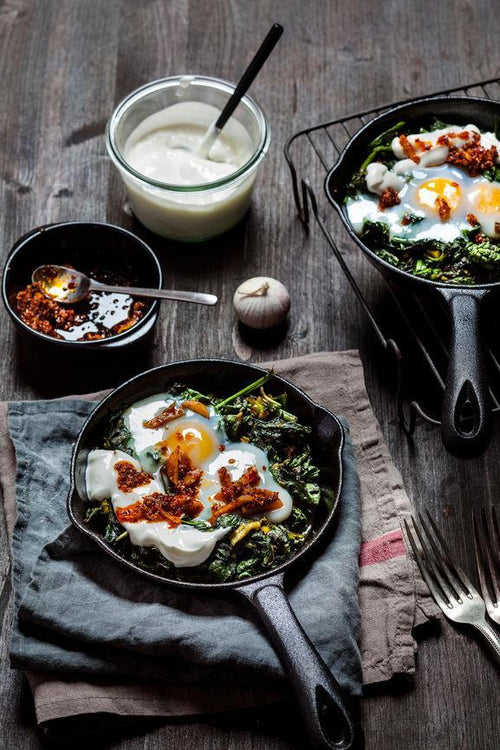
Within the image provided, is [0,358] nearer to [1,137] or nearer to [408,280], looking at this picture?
[1,137]

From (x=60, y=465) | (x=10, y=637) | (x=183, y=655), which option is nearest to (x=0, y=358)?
(x=60, y=465)

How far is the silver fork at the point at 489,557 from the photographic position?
11.1ft

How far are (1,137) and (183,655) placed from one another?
2.73 meters

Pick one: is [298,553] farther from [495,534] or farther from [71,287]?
[71,287]

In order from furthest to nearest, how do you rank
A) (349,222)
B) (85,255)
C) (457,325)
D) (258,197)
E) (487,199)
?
(258,197)
(85,255)
(487,199)
(349,222)
(457,325)

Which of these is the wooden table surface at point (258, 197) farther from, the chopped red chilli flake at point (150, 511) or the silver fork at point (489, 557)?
the chopped red chilli flake at point (150, 511)

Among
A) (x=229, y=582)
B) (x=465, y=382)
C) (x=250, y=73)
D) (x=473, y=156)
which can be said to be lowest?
(x=229, y=582)

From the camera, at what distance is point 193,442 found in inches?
135

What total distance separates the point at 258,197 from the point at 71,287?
106 centimetres

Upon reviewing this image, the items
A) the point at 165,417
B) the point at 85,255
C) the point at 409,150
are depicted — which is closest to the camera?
the point at 165,417

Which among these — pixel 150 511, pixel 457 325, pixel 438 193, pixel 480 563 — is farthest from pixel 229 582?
pixel 438 193

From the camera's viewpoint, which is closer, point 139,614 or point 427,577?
point 139,614

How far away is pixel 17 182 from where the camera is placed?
4414mm

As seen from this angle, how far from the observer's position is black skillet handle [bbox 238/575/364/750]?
9.28ft
